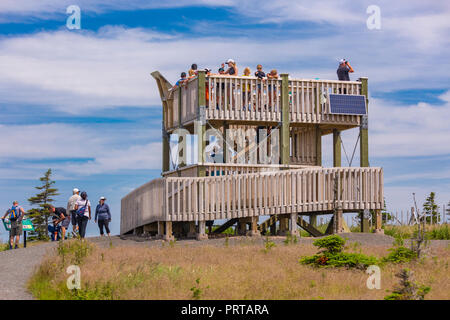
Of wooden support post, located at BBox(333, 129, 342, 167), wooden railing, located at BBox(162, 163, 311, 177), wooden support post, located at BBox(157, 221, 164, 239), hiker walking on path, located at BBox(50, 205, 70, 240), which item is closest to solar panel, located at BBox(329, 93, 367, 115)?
wooden support post, located at BBox(333, 129, 342, 167)

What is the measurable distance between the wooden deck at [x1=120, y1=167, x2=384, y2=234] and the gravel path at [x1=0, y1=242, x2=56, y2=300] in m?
4.69

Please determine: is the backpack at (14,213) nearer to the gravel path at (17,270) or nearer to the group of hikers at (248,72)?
the gravel path at (17,270)

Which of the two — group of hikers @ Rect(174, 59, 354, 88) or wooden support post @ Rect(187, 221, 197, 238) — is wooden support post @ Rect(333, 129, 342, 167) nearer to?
group of hikers @ Rect(174, 59, 354, 88)

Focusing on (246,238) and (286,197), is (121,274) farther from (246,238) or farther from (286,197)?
(286,197)

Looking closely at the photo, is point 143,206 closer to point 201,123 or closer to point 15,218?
point 201,123

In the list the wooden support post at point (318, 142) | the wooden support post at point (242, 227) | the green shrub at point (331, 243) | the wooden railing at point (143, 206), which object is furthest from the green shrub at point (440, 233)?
the green shrub at point (331, 243)

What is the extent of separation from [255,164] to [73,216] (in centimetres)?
692

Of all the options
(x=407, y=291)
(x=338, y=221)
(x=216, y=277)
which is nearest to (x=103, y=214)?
(x=338, y=221)

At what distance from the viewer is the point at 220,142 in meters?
28.4

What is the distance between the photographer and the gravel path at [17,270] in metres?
13.6

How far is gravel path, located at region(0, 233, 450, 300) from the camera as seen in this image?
15.3 m

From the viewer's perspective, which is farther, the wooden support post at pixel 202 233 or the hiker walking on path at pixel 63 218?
the hiker walking on path at pixel 63 218
